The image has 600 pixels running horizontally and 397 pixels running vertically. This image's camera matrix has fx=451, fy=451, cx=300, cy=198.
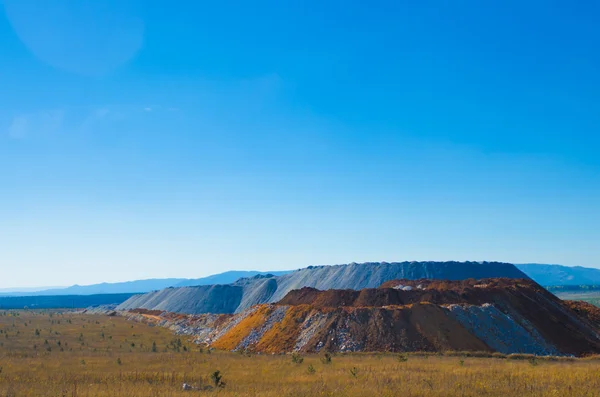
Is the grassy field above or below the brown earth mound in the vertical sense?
Result: above

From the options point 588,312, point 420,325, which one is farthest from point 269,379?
point 588,312

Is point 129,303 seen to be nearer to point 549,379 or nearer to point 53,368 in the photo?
point 53,368

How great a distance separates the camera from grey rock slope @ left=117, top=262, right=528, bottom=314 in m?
126

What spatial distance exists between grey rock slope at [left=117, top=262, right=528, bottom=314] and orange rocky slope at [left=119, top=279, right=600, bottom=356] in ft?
213

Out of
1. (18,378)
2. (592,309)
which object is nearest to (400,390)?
(18,378)

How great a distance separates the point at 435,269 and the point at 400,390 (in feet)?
403

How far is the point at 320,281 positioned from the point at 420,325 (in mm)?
87189

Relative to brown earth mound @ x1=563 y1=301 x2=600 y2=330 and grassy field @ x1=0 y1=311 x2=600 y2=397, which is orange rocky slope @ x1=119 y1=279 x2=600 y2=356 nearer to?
brown earth mound @ x1=563 y1=301 x2=600 y2=330

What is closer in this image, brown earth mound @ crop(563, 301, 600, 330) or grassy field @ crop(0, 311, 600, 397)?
grassy field @ crop(0, 311, 600, 397)

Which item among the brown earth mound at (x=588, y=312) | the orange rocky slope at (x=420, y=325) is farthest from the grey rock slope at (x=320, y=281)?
the orange rocky slope at (x=420, y=325)

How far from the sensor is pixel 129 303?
161m

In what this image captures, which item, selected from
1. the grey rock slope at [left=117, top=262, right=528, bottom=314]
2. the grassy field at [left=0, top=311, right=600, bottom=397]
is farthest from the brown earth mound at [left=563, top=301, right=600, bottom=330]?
the grey rock slope at [left=117, top=262, right=528, bottom=314]

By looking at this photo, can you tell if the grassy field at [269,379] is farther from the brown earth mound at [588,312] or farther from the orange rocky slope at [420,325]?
the brown earth mound at [588,312]

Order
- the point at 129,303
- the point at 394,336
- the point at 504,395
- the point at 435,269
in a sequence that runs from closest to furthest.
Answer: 1. the point at 504,395
2. the point at 394,336
3. the point at 435,269
4. the point at 129,303
